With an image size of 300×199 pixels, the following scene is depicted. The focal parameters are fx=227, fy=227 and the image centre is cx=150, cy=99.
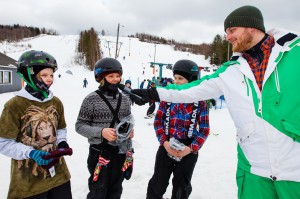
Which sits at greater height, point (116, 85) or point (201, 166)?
point (116, 85)

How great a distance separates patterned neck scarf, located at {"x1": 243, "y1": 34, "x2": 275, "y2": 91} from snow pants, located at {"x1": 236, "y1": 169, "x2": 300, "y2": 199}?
2.38 ft

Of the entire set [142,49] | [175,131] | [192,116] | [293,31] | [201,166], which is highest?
[142,49]

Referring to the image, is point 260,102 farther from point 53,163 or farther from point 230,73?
point 53,163

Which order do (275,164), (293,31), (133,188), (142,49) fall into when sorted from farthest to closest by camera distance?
(142,49), (133,188), (293,31), (275,164)

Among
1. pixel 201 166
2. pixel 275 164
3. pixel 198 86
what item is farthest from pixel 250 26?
pixel 201 166

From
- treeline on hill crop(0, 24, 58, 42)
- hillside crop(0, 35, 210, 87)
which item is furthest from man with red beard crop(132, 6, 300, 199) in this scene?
treeline on hill crop(0, 24, 58, 42)

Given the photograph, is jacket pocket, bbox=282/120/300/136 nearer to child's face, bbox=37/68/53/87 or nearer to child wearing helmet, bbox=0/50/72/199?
child wearing helmet, bbox=0/50/72/199

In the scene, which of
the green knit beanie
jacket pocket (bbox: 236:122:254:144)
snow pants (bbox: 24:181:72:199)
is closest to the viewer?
jacket pocket (bbox: 236:122:254:144)

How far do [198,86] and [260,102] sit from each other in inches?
26.0

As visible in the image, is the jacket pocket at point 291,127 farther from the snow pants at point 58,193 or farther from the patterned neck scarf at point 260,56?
the snow pants at point 58,193

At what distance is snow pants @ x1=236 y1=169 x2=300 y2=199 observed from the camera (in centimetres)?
167

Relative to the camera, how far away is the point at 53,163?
7.60ft

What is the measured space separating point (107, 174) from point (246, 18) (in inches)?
92.5

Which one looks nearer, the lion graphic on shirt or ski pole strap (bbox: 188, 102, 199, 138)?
the lion graphic on shirt
